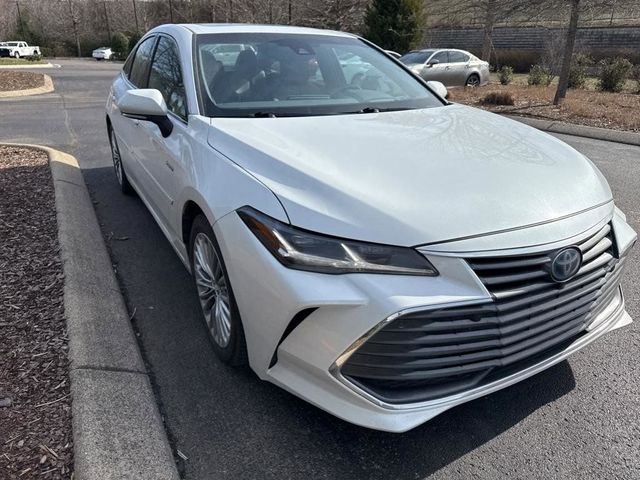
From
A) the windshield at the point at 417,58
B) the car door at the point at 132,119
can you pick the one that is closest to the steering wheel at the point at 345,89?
the car door at the point at 132,119

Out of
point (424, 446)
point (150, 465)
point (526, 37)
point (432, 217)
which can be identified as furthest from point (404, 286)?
point (526, 37)

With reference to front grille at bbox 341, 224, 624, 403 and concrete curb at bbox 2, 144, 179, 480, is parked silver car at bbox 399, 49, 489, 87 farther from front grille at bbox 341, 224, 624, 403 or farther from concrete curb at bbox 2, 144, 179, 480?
front grille at bbox 341, 224, 624, 403

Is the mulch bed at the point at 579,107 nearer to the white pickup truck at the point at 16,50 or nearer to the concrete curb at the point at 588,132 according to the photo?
the concrete curb at the point at 588,132

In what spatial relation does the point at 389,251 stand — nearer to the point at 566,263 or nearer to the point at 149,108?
the point at 566,263

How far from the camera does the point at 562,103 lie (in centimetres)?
1264

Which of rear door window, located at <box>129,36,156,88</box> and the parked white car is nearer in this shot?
rear door window, located at <box>129,36,156,88</box>

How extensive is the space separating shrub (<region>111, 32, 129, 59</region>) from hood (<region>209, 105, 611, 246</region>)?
177ft

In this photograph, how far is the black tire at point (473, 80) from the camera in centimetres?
1905

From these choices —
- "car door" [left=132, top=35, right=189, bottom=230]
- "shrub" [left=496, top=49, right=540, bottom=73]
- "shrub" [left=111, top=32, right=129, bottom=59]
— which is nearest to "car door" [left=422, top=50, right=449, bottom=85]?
"car door" [left=132, top=35, right=189, bottom=230]

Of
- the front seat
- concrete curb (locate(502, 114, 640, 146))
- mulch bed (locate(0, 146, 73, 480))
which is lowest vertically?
concrete curb (locate(502, 114, 640, 146))

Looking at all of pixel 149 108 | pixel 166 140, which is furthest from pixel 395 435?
pixel 149 108

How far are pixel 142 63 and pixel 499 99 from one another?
1087 cm

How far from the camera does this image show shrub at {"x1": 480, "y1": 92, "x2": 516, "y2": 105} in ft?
43.1

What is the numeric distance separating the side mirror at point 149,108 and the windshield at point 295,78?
0.90 feet
